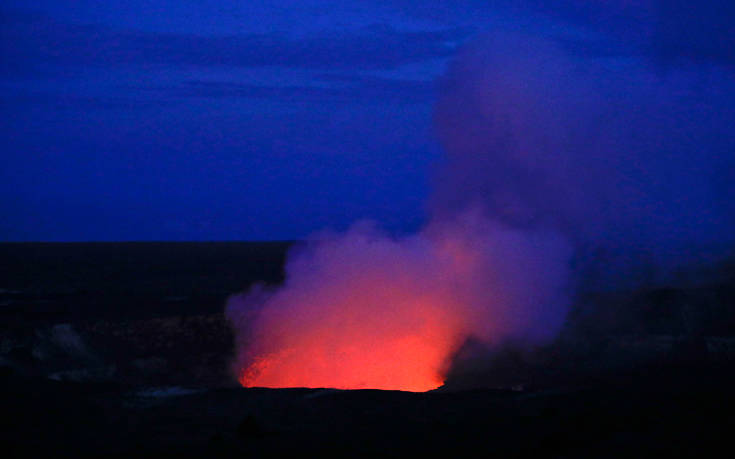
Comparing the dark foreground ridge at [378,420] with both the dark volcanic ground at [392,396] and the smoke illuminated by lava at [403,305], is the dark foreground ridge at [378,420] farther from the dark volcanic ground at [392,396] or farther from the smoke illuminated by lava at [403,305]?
the smoke illuminated by lava at [403,305]

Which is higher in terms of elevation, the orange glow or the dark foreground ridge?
the orange glow

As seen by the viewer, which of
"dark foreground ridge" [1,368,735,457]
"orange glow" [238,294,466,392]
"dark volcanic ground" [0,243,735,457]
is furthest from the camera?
"orange glow" [238,294,466,392]

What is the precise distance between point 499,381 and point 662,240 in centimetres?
1718

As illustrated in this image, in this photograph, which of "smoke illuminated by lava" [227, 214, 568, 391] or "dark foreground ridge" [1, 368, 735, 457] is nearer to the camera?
"dark foreground ridge" [1, 368, 735, 457]

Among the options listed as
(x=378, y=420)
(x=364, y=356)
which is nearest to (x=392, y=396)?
(x=378, y=420)

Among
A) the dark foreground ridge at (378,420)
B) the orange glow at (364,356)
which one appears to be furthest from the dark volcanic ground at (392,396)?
the orange glow at (364,356)

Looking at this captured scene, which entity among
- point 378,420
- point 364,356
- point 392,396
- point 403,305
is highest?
point 403,305

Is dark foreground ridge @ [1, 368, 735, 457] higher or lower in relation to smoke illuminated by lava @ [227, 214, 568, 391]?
lower

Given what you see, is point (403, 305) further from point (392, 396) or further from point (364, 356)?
point (392, 396)

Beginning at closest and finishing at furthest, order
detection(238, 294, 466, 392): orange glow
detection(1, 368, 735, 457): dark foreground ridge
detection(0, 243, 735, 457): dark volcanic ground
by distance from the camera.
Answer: detection(1, 368, 735, 457): dark foreground ridge, detection(0, 243, 735, 457): dark volcanic ground, detection(238, 294, 466, 392): orange glow

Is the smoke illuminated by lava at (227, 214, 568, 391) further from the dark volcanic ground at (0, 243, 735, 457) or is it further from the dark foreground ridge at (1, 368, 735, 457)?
the dark foreground ridge at (1, 368, 735, 457)

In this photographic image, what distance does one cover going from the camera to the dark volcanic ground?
34.7 feet

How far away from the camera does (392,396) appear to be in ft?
43.3

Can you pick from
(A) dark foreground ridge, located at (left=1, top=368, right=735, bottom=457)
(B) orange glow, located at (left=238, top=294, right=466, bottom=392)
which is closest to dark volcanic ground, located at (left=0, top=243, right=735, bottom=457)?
(A) dark foreground ridge, located at (left=1, top=368, right=735, bottom=457)
